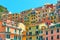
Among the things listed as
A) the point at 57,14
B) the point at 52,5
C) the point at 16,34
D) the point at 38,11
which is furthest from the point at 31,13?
the point at 16,34

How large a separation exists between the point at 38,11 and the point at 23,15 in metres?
9.02

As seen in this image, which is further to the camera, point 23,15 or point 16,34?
point 23,15

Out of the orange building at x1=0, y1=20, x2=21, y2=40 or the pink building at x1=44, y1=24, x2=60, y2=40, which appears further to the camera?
the orange building at x1=0, y1=20, x2=21, y2=40

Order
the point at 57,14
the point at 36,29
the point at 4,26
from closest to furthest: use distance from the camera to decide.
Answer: the point at 4,26 < the point at 36,29 < the point at 57,14

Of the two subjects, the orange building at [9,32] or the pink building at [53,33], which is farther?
the orange building at [9,32]

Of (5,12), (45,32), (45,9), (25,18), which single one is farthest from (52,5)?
(45,32)

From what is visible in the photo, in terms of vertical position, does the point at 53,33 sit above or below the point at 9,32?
below

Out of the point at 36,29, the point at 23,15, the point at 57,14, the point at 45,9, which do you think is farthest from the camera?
the point at 23,15

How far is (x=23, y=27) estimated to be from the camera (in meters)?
92.5

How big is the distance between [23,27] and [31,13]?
2210 centimetres

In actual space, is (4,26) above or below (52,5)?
below

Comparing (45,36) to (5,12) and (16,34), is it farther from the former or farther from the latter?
(5,12)

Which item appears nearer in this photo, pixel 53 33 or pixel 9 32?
pixel 53 33

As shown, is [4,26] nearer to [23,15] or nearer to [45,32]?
[45,32]
